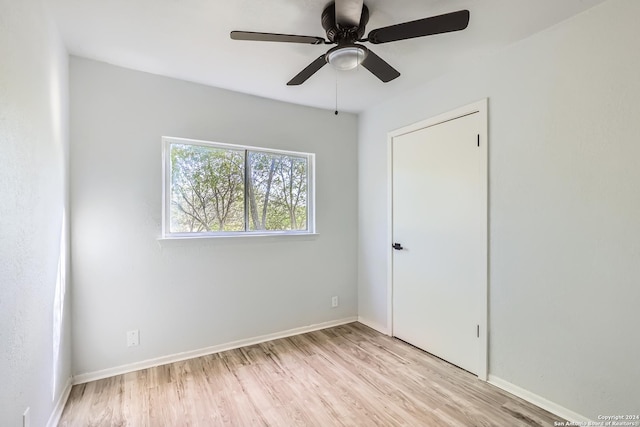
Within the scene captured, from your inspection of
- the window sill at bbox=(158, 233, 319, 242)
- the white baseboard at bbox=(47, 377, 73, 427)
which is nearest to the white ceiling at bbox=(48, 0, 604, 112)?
the window sill at bbox=(158, 233, 319, 242)

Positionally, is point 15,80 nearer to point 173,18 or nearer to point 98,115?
point 173,18

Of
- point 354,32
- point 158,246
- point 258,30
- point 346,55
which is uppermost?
point 258,30

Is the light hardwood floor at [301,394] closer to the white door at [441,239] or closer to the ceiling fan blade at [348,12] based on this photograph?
the white door at [441,239]

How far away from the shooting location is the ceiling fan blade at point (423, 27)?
1361 millimetres

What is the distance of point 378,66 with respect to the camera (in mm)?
1809

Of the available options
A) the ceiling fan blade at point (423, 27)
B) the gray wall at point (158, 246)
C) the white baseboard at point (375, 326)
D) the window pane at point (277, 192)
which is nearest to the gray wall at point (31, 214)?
the gray wall at point (158, 246)

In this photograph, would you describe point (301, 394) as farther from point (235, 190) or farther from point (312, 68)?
point (312, 68)

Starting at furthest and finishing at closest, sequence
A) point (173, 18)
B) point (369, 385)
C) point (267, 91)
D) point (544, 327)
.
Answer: point (267, 91) < point (369, 385) < point (544, 327) < point (173, 18)

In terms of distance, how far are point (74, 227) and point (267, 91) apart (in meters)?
1.91

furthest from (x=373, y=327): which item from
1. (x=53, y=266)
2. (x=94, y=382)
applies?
(x=53, y=266)

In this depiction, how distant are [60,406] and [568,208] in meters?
3.36

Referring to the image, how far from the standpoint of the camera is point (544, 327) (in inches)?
74.5

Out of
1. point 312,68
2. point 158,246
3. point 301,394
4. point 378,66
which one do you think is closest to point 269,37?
point 312,68

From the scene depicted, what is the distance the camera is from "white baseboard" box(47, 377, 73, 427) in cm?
168
